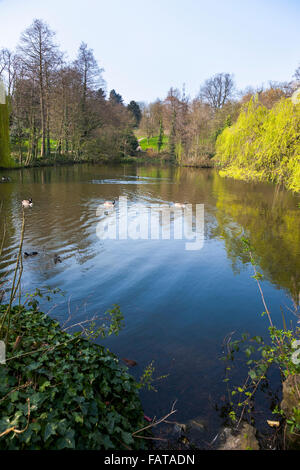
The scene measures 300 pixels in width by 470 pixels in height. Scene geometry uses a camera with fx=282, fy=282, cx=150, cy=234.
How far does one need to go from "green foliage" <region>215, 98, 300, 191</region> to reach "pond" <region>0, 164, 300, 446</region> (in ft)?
7.83

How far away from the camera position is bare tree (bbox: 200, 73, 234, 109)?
177ft

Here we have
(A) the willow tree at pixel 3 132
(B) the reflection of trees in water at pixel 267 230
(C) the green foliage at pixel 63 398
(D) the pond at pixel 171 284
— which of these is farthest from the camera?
(A) the willow tree at pixel 3 132

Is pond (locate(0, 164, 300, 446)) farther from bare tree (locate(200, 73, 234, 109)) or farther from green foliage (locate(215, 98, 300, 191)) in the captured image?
bare tree (locate(200, 73, 234, 109))

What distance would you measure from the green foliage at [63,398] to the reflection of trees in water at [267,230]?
544 cm

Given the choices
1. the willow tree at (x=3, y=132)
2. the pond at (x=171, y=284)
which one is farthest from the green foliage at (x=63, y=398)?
the willow tree at (x=3, y=132)

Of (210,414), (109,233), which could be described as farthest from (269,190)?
(210,414)

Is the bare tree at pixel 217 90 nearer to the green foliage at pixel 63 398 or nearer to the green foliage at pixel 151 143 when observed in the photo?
the green foliage at pixel 151 143

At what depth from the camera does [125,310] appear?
6066mm

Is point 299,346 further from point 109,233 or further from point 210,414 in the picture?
point 109,233

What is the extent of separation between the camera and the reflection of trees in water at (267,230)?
8.48 meters

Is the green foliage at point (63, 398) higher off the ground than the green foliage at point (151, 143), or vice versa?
the green foliage at point (151, 143)

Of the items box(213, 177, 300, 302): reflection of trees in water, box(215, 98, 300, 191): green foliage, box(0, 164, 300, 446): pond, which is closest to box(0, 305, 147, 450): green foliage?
box(0, 164, 300, 446): pond

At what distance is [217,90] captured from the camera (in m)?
54.8

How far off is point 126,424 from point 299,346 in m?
2.66
